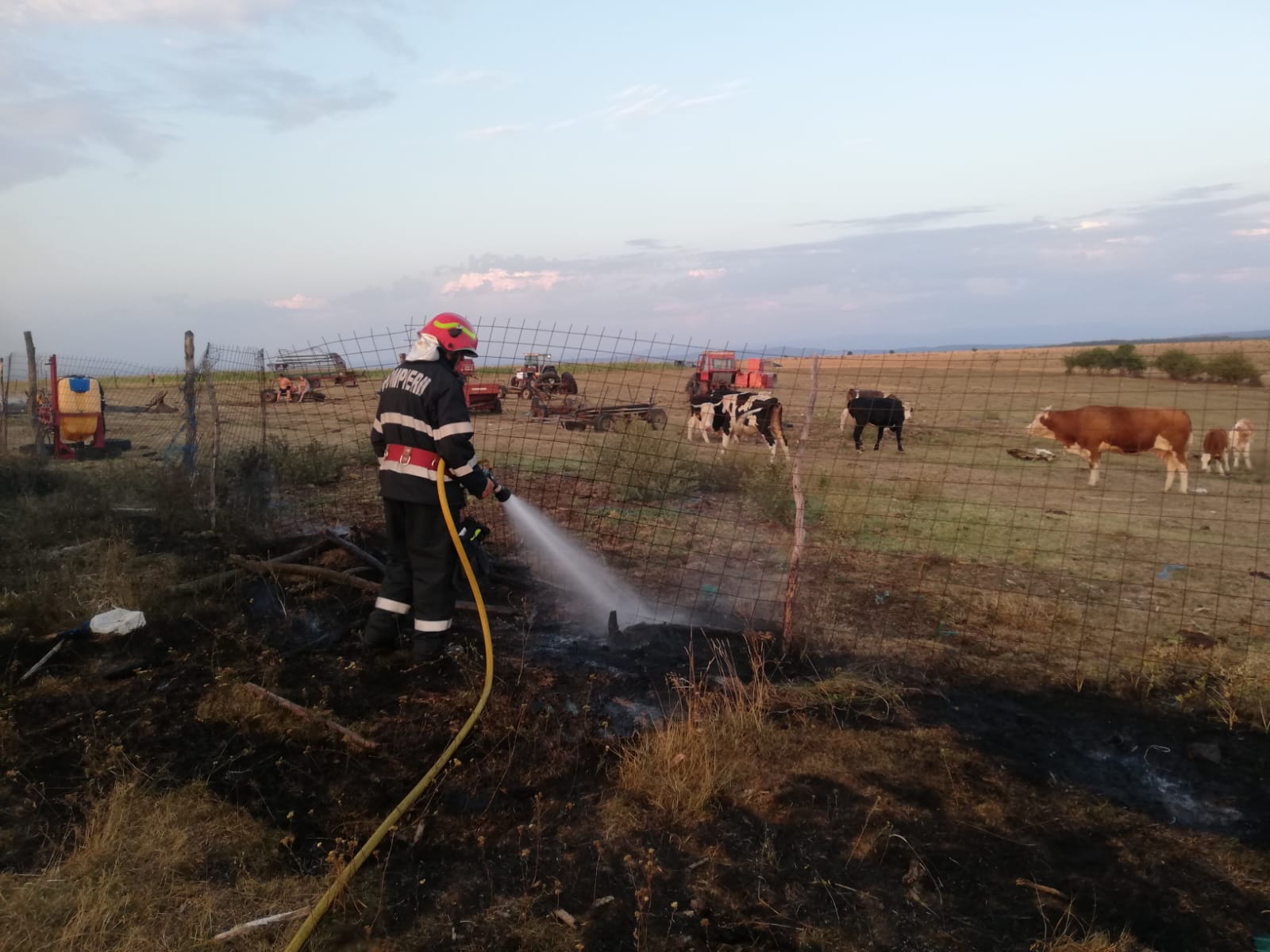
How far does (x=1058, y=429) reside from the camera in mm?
11969

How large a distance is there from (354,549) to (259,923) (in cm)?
403

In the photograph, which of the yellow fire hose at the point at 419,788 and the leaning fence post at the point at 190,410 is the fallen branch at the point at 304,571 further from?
the leaning fence post at the point at 190,410

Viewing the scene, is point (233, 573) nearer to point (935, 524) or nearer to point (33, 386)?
point (935, 524)

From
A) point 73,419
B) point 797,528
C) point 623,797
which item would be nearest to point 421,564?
point 623,797

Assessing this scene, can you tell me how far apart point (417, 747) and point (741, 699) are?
1.78 meters

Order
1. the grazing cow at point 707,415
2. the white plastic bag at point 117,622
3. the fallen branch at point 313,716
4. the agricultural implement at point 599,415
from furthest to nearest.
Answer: the grazing cow at point 707,415 → the agricultural implement at point 599,415 → the white plastic bag at point 117,622 → the fallen branch at point 313,716

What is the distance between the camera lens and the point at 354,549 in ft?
21.4

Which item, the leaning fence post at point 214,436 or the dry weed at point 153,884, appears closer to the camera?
the dry weed at point 153,884

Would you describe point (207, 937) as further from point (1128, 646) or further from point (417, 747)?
point (1128, 646)

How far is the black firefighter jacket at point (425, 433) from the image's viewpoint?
4.68m

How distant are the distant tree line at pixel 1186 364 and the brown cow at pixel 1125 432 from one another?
0.79m

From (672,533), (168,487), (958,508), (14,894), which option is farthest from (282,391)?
(14,894)

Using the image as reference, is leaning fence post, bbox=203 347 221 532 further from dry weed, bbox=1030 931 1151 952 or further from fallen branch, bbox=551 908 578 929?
dry weed, bbox=1030 931 1151 952

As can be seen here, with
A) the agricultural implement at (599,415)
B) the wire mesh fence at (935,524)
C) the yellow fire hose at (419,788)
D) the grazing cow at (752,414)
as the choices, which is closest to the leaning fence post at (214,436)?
the wire mesh fence at (935,524)
